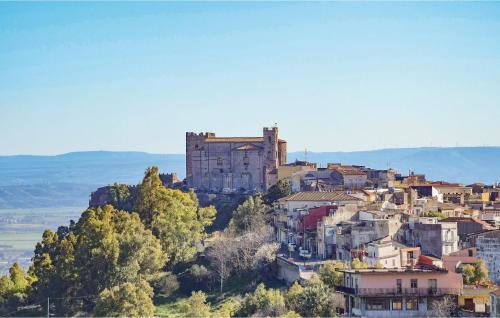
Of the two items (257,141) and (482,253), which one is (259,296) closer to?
(482,253)

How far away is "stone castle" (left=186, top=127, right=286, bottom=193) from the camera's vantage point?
314ft

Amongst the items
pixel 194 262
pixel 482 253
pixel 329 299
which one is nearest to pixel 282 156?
pixel 194 262

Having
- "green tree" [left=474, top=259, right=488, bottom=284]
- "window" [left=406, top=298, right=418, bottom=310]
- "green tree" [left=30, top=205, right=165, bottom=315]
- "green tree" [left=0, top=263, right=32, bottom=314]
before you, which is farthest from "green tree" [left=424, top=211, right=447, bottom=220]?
"green tree" [left=0, top=263, right=32, bottom=314]

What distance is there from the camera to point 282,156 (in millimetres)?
97562

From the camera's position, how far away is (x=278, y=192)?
76.9 metres

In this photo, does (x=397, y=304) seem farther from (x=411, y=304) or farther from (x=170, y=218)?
(x=170, y=218)

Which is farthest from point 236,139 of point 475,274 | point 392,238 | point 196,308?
point 475,274

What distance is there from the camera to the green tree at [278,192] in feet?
251

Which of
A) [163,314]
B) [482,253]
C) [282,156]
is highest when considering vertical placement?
[282,156]

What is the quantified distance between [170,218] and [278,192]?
11913 millimetres

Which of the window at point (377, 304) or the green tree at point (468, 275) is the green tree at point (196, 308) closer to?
the window at point (377, 304)

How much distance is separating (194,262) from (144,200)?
24.0ft

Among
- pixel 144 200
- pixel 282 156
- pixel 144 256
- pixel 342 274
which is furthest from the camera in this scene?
pixel 282 156

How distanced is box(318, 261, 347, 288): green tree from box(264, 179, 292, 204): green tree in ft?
93.1
